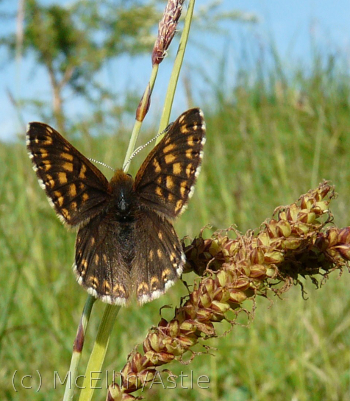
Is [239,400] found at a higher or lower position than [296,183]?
lower

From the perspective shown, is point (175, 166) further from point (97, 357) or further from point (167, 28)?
point (97, 357)

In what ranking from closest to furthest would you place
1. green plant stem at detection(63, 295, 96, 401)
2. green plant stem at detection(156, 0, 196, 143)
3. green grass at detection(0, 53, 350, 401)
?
green plant stem at detection(63, 295, 96, 401) < green plant stem at detection(156, 0, 196, 143) < green grass at detection(0, 53, 350, 401)

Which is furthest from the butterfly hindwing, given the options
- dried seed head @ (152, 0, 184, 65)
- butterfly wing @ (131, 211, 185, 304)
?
dried seed head @ (152, 0, 184, 65)

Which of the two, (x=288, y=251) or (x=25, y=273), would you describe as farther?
(x=25, y=273)

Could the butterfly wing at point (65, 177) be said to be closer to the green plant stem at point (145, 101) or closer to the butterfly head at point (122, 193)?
the butterfly head at point (122, 193)

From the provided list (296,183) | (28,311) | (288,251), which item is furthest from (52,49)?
(288,251)

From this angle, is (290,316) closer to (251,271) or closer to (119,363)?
(119,363)

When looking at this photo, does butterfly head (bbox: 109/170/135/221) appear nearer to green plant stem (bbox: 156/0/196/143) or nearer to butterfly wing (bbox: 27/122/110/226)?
butterfly wing (bbox: 27/122/110/226)
